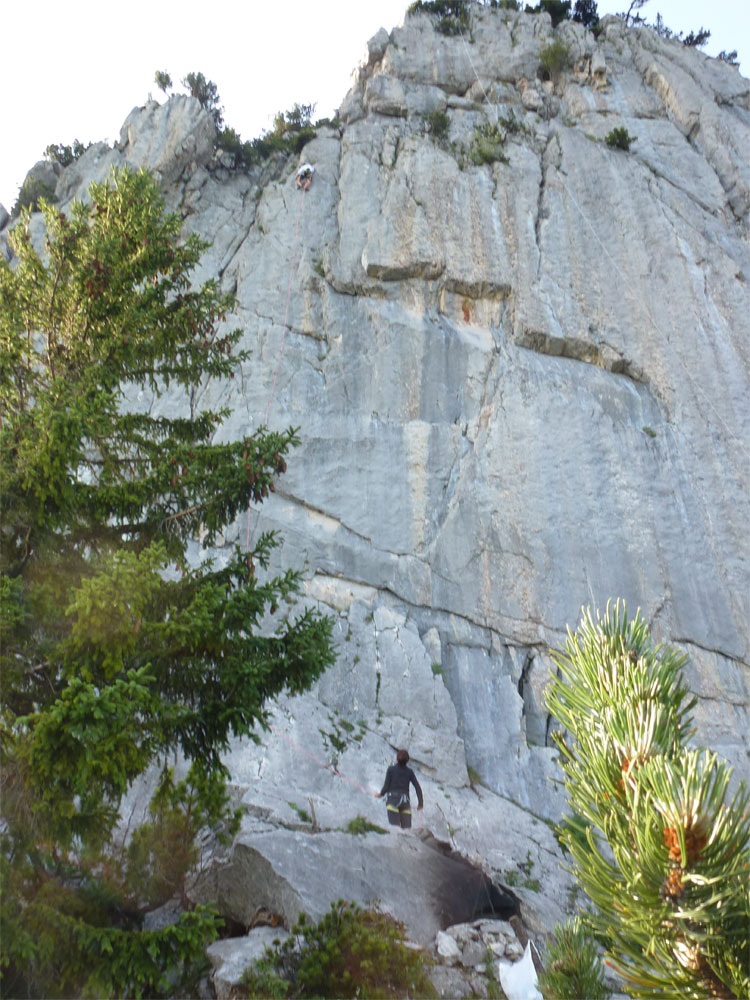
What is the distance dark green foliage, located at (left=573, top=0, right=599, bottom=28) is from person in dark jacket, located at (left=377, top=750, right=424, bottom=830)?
32389 mm

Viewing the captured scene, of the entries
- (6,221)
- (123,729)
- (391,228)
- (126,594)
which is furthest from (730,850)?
(6,221)

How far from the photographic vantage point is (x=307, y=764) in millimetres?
12266

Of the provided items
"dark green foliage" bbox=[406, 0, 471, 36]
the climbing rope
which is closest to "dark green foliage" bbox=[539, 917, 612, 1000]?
the climbing rope

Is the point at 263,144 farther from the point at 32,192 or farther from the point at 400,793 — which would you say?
the point at 400,793

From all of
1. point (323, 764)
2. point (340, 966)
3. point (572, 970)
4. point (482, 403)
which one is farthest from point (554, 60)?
point (572, 970)

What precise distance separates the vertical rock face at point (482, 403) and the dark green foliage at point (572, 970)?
5834 millimetres

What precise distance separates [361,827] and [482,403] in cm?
1112

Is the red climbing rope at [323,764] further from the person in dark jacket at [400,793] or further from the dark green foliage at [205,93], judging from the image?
the dark green foliage at [205,93]

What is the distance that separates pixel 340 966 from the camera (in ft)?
22.4

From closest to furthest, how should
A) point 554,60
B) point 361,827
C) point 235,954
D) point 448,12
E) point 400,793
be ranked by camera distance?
point 235,954
point 361,827
point 400,793
point 554,60
point 448,12

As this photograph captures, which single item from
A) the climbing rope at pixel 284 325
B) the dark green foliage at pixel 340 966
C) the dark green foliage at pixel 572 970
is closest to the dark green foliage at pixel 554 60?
the climbing rope at pixel 284 325

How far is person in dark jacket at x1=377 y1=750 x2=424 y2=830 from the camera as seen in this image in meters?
11.0

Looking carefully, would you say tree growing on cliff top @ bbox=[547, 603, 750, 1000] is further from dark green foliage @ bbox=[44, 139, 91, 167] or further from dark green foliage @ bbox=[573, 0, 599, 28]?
dark green foliage @ bbox=[573, 0, 599, 28]

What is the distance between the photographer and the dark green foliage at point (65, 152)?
2648cm
